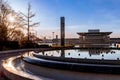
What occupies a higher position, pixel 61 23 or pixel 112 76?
pixel 61 23

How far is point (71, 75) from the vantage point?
7922mm

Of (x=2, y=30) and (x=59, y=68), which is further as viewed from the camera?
(x=2, y=30)

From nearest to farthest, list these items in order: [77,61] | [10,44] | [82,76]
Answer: [82,76] → [77,61] → [10,44]

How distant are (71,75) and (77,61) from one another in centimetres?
112

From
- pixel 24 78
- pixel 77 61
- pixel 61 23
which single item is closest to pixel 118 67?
pixel 77 61

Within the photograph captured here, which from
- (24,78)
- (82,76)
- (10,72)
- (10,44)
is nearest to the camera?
(24,78)

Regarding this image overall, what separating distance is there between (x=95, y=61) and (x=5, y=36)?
91.9ft

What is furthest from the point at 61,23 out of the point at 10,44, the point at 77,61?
the point at 77,61

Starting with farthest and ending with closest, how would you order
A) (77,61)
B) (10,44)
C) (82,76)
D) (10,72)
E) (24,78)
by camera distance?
(10,44) → (77,61) → (10,72) → (82,76) → (24,78)

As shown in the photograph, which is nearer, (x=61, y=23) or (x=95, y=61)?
(x=95, y=61)

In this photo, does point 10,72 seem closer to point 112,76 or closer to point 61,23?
point 112,76

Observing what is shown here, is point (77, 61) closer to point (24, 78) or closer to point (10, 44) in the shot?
point (24, 78)

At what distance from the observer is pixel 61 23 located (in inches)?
1337

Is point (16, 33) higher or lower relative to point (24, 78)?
higher
